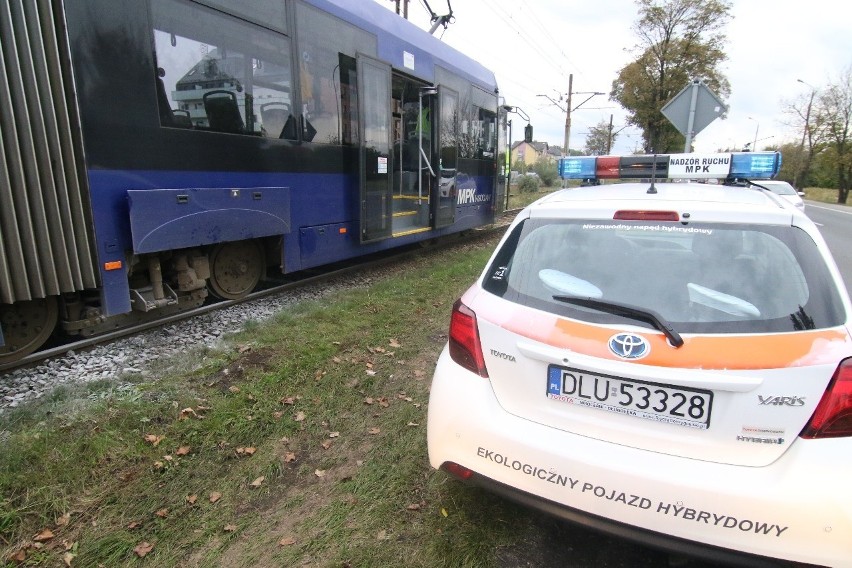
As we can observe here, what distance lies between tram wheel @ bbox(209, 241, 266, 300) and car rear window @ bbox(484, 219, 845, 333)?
4007 mm

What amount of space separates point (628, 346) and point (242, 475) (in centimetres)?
216

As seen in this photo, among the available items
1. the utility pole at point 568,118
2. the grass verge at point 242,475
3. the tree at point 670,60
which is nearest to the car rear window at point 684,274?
the grass verge at point 242,475

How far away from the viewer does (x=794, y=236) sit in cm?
Answer: 203

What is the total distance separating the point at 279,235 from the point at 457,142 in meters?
4.85

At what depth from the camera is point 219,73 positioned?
4.87 metres

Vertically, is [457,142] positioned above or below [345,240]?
above

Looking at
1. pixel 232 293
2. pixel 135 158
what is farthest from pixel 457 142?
pixel 135 158

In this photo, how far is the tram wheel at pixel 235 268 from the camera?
553 centimetres

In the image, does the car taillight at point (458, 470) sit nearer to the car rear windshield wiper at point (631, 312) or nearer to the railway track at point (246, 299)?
the car rear windshield wiper at point (631, 312)

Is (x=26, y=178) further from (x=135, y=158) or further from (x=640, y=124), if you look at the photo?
(x=640, y=124)

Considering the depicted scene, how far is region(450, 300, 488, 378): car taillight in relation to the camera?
2.25m

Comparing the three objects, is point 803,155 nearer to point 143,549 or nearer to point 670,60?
point 670,60

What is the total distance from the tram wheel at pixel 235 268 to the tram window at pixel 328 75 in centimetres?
148

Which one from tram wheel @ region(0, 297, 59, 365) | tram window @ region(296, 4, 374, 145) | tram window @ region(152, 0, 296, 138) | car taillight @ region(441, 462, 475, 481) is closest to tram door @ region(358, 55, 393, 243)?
tram window @ region(296, 4, 374, 145)
